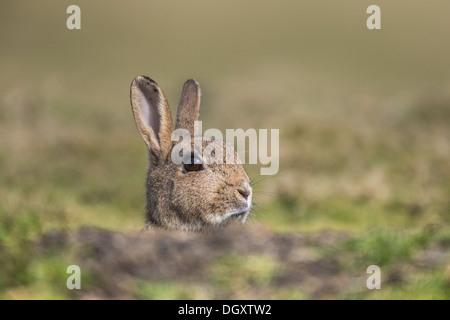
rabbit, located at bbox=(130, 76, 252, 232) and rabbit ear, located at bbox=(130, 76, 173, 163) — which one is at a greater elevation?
rabbit ear, located at bbox=(130, 76, 173, 163)

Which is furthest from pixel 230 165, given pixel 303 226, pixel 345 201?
pixel 345 201

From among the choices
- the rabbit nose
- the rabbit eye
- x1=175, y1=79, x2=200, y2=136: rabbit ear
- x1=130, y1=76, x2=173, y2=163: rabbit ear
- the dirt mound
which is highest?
x1=175, y1=79, x2=200, y2=136: rabbit ear

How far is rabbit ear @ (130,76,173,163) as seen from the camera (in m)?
4.93

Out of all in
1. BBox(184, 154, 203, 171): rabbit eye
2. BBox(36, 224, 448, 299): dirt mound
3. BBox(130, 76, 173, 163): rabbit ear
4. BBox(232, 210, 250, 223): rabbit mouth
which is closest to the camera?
BBox(130, 76, 173, 163): rabbit ear

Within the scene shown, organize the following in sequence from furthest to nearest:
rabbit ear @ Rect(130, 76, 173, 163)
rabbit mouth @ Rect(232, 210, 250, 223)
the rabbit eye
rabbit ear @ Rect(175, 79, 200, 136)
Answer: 1. rabbit ear @ Rect(175, 79, 200, 136)
2. the rabbit eye
3. rabbit mouth @ Rect(232, 210, 250, 223)
4. rabbit ear @ Rect(130, 76, 173, 163)

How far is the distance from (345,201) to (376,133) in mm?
3491

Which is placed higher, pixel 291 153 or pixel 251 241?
pixel 291 153

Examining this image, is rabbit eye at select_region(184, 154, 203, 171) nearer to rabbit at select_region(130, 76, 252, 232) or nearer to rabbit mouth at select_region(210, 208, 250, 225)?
rabbit at select_region(130, 76, 252, 232)

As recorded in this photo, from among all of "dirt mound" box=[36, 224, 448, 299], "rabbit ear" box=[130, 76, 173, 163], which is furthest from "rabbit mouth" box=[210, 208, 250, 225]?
"dirt mound" box=[36, 224, 448, 299]

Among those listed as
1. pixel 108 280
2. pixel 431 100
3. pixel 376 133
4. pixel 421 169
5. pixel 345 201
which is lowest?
pixel 108 280

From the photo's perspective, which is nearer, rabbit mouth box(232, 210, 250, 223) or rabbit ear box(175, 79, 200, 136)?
rabbit mouth box(232, 210, 250, 223)

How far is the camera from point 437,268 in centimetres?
743

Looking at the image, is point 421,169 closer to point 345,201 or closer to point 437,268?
point 345,201

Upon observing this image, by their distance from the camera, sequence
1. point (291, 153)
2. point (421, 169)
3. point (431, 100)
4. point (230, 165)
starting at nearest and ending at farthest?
point (230, 165) → point (421, 169) → point (291, 153) → point (431, 100)
